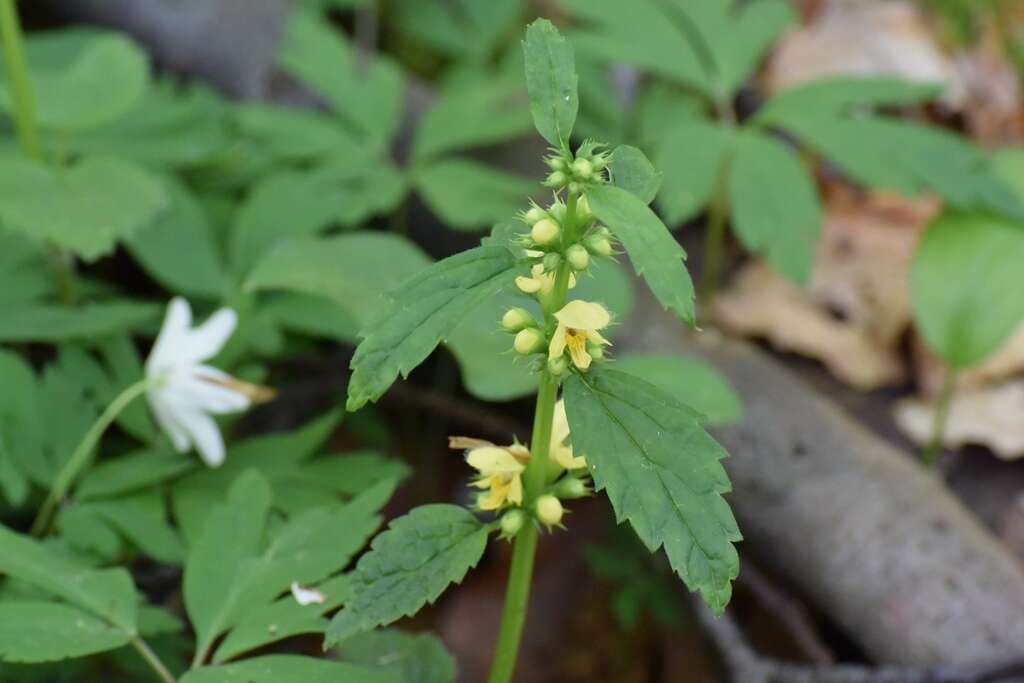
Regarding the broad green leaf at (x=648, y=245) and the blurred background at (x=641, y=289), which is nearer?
the broad green leaf at (x=648, y=245)

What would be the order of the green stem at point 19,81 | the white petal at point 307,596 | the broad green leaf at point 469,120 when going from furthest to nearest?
the broad green leaf at point 469,120 → the green stem at point 19,81 → the white petal at point 307,596

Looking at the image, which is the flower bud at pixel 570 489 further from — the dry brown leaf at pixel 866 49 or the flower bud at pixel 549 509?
the dry brown leaf at pixel 866 49

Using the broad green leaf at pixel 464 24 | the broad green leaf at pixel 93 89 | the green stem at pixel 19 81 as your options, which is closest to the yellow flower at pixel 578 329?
the green stem at pixel 19 81

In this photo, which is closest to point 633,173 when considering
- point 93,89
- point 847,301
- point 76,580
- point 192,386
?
point 76,580

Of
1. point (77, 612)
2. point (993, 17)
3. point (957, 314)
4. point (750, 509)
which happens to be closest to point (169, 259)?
point (77, 612)

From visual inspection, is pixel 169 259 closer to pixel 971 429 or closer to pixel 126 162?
pixel 126 162

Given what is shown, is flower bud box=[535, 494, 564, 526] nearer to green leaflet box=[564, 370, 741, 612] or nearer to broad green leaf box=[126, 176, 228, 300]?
green leaflet box=[564, 370, 741, 612]

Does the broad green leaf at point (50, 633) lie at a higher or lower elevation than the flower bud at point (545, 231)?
lower
